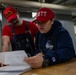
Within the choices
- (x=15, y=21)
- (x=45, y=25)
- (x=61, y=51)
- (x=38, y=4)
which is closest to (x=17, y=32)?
(x=15, y=21)

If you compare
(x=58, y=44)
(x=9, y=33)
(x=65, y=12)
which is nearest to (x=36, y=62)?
(x=58, y=44)

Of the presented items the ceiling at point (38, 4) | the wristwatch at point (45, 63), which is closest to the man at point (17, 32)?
the wristwatch at point (45, 63)

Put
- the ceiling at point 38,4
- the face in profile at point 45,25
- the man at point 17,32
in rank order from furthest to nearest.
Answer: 1. the ceiling at point 38,4
2. the man at point 17,32
3. the face in profile at point 45,25

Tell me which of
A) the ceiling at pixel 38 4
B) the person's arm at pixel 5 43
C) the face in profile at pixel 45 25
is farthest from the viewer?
the ceiling at pixel 38 4

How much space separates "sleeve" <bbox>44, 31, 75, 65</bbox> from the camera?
107 cm

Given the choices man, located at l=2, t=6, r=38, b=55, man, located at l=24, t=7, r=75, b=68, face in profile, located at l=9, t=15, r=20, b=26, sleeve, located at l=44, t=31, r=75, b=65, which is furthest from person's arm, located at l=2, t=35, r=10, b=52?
sleeve, located at l=44, t=31, r=75, b=65

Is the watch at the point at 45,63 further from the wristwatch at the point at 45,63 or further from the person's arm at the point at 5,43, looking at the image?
the person's arm at the point at 5,43

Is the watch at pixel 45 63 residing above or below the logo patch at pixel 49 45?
below

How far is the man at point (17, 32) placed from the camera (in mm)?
2021

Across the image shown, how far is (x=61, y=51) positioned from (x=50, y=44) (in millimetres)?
180

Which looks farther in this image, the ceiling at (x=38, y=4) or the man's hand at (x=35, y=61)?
the ceiling at (x=38, y=4)

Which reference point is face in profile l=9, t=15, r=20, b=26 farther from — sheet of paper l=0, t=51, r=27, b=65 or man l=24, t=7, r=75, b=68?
sheet of paper l=0, t=51, r=27, b=65

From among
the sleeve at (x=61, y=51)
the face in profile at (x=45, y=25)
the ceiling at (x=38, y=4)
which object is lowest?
the sleeve at (x=61, y=51)

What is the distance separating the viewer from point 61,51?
3.63 ft
